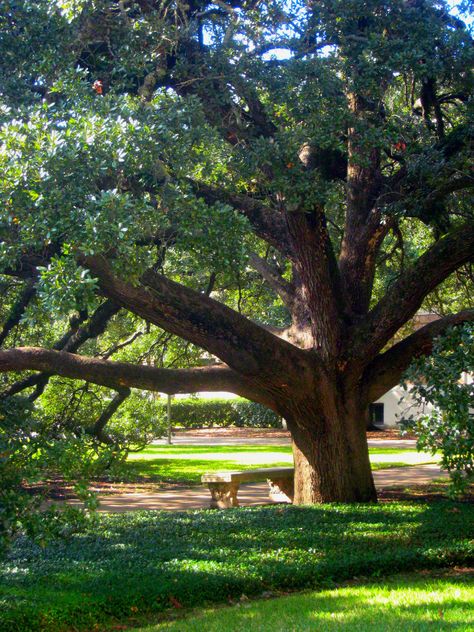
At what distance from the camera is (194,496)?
14.3m

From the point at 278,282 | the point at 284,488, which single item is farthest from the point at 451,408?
the point at 284,488

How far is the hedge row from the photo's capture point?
3772 cm

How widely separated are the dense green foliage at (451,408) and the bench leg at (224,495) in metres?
5.08

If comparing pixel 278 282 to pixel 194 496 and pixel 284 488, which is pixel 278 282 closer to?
pixel 284 488

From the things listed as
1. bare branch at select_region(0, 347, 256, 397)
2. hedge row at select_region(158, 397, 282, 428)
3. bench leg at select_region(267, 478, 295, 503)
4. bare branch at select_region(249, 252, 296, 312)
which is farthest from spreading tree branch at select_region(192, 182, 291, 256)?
hedge row at select_region(158, 397, 282, 428)

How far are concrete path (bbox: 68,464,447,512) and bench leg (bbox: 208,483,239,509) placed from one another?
456 millimetres

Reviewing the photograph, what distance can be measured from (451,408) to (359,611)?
1.86 metres

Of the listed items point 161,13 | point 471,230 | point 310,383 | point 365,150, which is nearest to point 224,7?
point 161,13

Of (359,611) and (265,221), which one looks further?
(265,221)

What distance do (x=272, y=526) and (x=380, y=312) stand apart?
3.23 meters

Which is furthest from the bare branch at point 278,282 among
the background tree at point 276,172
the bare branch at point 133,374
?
the bare branch at point 133,374

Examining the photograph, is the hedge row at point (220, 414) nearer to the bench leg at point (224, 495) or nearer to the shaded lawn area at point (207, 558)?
the bench leg at point (224, 495)

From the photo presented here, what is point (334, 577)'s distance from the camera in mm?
7484

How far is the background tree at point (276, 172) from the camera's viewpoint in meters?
8.45
